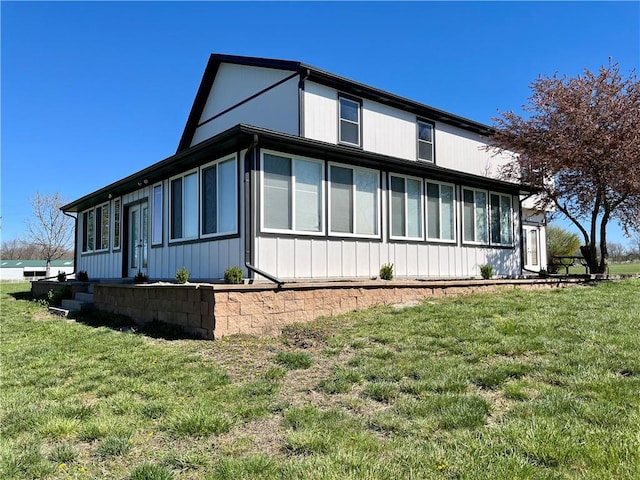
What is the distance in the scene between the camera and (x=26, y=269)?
52.6 m

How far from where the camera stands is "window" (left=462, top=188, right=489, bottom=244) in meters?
12.7

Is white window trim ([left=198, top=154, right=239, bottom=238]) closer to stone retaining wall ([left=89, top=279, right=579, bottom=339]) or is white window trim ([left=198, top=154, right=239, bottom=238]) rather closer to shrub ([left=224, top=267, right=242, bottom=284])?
shrub ([left=224, top=267, right=242, bottom=284])

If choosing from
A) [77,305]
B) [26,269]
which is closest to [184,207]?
[77,305]

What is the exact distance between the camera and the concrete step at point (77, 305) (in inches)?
429

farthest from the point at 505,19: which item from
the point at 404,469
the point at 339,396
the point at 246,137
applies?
the point at 404,469

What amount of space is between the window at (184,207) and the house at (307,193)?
46 mm

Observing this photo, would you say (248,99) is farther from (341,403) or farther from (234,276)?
(341,403)

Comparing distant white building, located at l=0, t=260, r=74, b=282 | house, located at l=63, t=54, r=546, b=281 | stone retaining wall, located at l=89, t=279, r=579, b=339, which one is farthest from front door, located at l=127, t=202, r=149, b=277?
distant white building, located at l=0, t=260, r=74, b=282

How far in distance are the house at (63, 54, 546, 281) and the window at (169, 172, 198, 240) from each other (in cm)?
5

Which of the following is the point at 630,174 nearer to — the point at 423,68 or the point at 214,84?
the point at 423,68

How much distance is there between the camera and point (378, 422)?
12.0 feet

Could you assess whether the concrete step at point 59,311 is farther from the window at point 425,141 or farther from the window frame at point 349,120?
the window at point 425,141

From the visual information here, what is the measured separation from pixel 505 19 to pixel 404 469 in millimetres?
11936

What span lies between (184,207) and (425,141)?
737 centimetres
